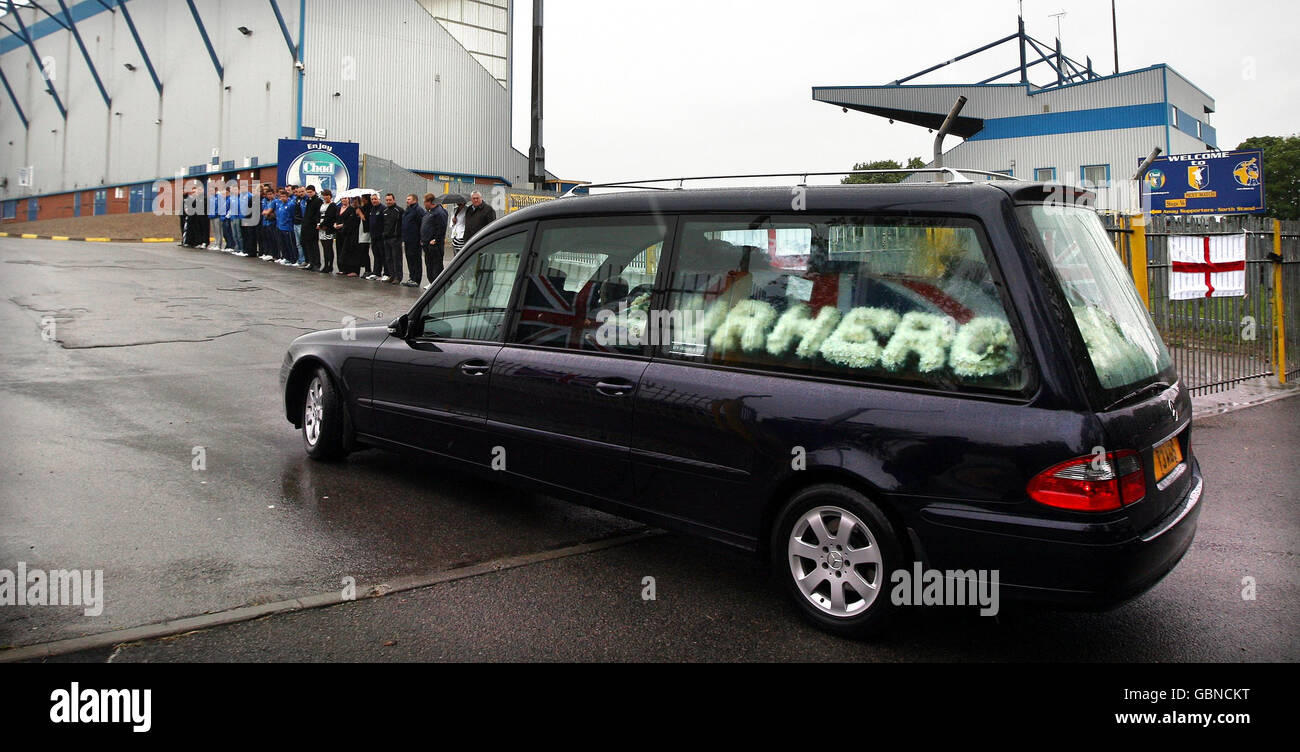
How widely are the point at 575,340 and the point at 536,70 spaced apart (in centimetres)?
1906

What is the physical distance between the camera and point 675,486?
429 cm

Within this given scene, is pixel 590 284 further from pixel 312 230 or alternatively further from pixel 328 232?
pixel 312 230

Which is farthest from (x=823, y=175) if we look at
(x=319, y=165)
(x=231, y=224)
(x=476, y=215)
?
(x=319, y=165)

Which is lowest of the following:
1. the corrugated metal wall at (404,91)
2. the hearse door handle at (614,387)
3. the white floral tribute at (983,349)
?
the hearse door handle at (614,387)

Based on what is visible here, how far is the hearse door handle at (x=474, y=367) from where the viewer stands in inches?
204

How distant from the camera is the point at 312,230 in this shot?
70.2ft

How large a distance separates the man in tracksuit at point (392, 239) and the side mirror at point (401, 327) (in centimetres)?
1386

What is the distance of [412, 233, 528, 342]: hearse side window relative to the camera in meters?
Answer: 5.27

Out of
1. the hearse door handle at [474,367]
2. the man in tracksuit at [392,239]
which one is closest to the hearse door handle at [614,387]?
the hearse door handle at [474,367]

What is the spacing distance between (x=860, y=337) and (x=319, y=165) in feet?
99.8

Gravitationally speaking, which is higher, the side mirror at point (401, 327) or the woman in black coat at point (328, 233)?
the woman in black coat at point (328, 233)

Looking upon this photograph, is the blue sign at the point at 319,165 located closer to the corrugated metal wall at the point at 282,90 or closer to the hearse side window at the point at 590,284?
the corrugated metal wall at the point at 282,90

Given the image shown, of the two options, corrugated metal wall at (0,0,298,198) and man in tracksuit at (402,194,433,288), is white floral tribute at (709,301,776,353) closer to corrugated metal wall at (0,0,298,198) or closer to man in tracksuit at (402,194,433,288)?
man in tracksuit at (402,194,433,288)
